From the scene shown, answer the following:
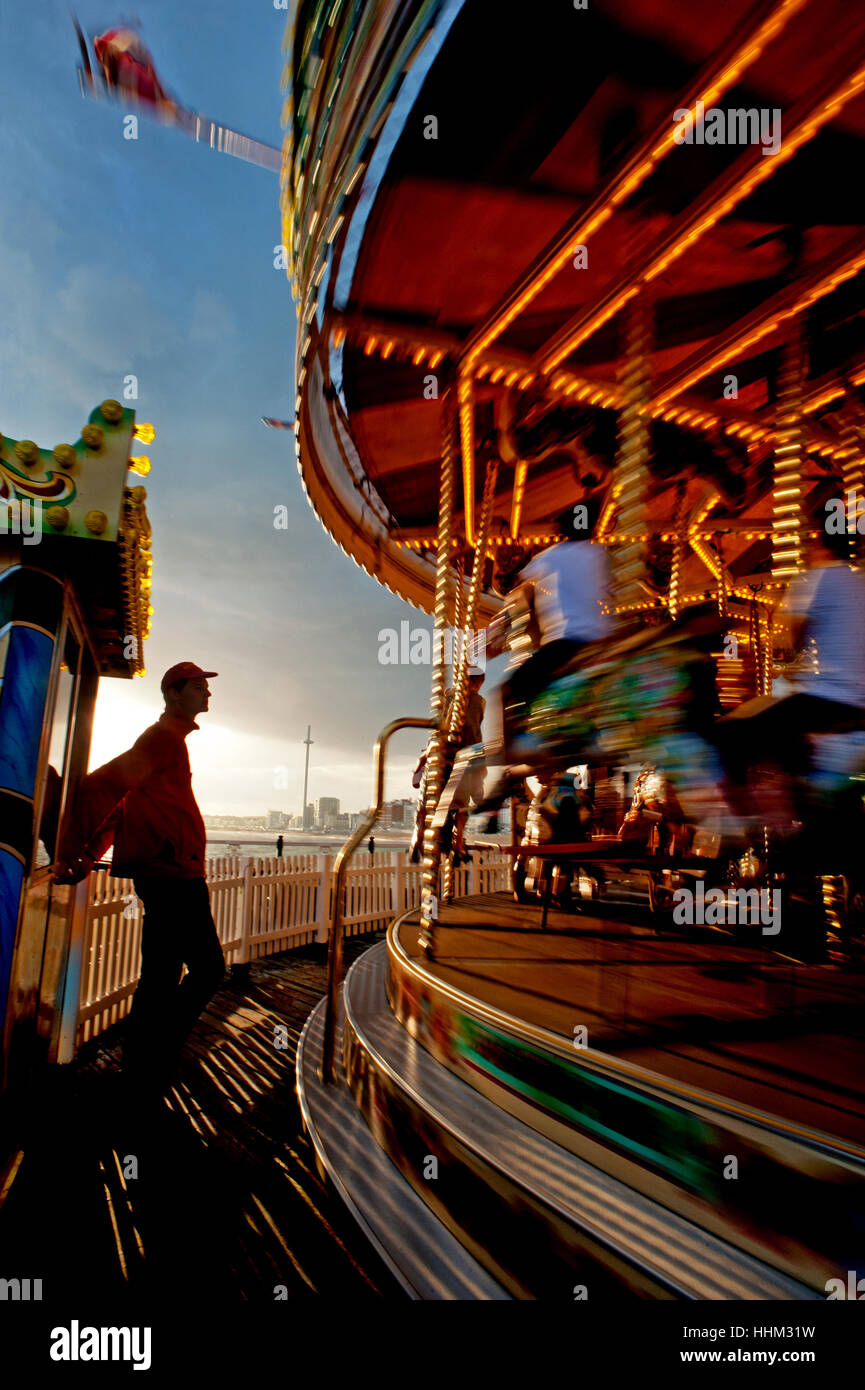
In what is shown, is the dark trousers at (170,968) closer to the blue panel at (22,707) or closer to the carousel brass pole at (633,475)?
the blue panel at (22,707)

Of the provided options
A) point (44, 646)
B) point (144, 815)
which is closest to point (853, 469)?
point (144, 815)

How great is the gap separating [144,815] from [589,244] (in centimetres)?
381

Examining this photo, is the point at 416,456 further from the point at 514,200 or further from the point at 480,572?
the point at 514,200

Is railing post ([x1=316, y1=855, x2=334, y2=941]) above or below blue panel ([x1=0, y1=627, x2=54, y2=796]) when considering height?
below

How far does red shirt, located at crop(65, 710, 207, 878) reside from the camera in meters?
2.70

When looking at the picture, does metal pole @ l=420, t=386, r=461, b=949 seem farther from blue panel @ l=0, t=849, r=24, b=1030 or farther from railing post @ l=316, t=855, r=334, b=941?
railing post @ l=316, t=855, r=334, b=941

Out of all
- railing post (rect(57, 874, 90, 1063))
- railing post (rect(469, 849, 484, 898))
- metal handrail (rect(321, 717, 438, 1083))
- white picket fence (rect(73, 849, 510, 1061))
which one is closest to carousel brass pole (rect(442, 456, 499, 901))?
metal handrail (rect(321, 717, 438, 1083))

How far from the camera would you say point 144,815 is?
2746 mm

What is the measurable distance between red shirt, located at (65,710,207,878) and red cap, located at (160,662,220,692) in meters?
0.29

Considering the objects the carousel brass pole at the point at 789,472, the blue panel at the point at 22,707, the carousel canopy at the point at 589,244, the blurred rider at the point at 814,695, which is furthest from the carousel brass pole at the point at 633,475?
the blue panel at the point at 22,707

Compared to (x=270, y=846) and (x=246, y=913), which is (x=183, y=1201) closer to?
(x=246, y=913)

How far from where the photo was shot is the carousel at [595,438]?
4.90ft

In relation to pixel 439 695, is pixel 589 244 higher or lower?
higher

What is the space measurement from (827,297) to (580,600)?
2.90m
